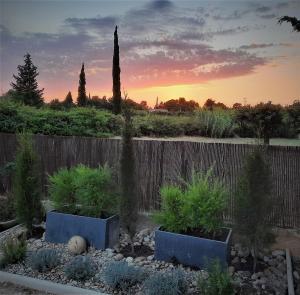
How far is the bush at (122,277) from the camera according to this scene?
400 centimetres

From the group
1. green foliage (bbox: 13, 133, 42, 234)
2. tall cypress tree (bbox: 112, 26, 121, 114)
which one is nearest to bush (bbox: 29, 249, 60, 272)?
green foliage (bbox: 13, 133, 42, 234)

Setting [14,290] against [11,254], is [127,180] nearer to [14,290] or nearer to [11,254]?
[11,254]

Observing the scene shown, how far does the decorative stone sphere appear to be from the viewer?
4973 mm

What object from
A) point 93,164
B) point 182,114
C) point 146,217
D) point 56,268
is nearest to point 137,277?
point 56,268

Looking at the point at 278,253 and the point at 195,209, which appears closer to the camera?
the point at 195,209

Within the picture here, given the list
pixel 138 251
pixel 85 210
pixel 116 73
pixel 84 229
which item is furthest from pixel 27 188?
pixel 116 73

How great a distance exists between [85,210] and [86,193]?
0.31 m

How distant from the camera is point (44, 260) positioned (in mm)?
4438

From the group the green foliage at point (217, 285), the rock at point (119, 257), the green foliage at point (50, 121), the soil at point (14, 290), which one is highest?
the green foliage at point (50, 121)

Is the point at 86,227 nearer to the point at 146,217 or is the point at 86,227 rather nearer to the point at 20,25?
the point at 146,217

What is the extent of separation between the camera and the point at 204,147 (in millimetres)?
6391

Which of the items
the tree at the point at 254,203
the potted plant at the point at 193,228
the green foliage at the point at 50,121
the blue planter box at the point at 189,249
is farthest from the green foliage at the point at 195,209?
the green foliage at the point at 50,121

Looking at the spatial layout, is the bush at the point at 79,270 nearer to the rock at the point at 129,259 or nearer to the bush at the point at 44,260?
the bush at the point at 44,260

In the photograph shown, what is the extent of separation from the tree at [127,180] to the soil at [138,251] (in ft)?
1.17
